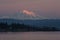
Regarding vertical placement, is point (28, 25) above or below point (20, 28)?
above

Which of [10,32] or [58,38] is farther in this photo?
[10,32]

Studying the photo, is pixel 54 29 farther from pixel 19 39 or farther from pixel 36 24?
pixel 19 39

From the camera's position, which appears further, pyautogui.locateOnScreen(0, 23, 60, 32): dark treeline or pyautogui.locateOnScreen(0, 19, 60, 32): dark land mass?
pyautogui.locateOnScreen(0, 23, 60, 32): dark treeline

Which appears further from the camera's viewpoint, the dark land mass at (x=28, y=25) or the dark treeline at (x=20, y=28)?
the dark treeline at (x=20, y=28)

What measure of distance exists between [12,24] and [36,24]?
3.17m

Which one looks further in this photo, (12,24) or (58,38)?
(12,24)

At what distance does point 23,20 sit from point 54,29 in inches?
154

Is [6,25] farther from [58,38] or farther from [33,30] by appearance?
[58,38]

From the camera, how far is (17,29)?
1642 inches

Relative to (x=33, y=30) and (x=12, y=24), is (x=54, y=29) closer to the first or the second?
(x=33, y=30)

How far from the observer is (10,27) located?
134ft

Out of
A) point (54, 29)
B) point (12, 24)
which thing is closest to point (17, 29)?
point (12, 24)

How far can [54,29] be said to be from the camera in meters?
40.4

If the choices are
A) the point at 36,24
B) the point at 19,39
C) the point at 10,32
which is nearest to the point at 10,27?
the point at 10,32
